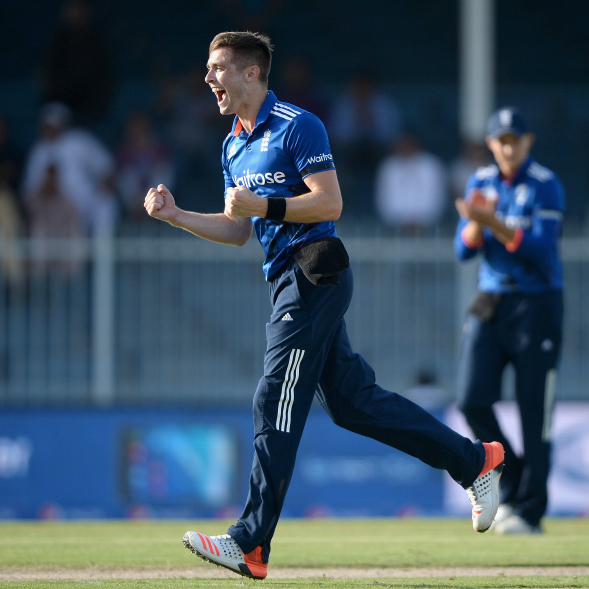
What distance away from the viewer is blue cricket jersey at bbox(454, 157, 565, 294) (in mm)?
6785

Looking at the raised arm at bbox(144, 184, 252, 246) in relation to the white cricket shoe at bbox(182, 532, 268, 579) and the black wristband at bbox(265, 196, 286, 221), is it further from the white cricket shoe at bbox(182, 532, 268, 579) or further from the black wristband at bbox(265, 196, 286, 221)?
the white cricket shoe at bbox(182, 532, 268, 579)

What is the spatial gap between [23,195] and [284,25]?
7.23m

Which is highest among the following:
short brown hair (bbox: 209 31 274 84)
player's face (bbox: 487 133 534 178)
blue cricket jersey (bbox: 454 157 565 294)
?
short brown hair (bbox: 209 31 274 84)

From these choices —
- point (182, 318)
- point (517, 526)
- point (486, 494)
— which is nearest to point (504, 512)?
point (517, 526)

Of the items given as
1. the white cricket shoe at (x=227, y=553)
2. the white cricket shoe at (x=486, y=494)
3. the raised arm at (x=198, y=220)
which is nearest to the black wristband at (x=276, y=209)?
the raised arm at (x=198, y=220)

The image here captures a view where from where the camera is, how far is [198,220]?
5.16m

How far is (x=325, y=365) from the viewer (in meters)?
5.04

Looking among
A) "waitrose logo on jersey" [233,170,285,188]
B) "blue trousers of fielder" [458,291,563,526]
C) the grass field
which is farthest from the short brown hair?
"blue trousers of fielder" [458,291,563,526]

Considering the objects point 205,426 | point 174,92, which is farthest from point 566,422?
point 174,92

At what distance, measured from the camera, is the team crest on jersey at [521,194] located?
6.96 m

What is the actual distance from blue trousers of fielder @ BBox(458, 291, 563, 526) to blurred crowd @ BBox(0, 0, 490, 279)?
3.23 meters

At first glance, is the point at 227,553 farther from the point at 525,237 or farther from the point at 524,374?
the point at 525,237

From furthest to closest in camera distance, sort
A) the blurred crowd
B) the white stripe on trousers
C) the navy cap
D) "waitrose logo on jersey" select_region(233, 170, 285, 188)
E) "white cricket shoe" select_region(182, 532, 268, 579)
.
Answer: the blurred crowd < the navy cap < "waitrose logo on jersey" select_region(233, 170, 285, 188) < the white stripe on trousers < "white cricket shoe" select_region(182, 532, 268, 579)

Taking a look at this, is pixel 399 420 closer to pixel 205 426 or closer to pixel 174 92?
pixel 205 426
